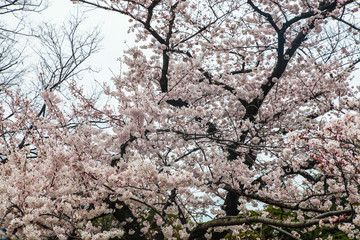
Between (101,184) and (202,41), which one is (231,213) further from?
(202,41)

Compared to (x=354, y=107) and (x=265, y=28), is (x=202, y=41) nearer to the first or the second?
(x=265, y=28)

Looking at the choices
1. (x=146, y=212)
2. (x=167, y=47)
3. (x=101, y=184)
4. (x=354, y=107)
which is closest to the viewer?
(x=354, y=107)

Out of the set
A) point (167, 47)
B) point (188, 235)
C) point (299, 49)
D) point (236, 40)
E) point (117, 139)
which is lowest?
point (188, 235)

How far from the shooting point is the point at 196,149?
5.97m

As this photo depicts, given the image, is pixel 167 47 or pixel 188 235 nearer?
pixel 188 235

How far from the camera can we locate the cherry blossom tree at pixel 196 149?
3.61 metres

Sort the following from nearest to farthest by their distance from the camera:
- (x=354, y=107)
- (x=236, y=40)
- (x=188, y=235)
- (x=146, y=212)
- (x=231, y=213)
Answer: (x=354, y=107) → (x=188, y=235) → (x=231, y=213) → (x=146, y=212) → (x=236, y=40)

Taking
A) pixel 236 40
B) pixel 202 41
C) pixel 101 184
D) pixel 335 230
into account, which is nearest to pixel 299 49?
pixel 236 40

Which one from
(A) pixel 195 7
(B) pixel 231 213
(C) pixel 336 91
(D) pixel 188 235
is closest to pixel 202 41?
(A) pixel 195 7

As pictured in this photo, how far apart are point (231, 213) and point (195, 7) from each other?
590 cm

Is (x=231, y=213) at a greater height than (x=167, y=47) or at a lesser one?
lesser

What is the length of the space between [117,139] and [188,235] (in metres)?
2.33

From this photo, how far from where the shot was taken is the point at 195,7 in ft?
25.6

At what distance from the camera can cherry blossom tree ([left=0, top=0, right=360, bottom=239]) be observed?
361cm
